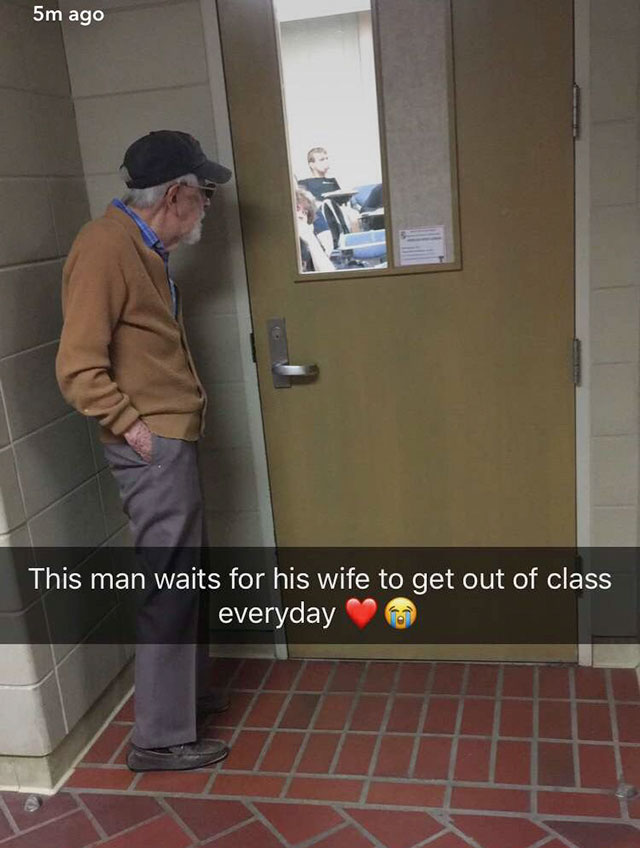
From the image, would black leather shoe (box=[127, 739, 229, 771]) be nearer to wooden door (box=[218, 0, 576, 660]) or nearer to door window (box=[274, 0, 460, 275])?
wooden door (box=[218, 0, 576, 660])

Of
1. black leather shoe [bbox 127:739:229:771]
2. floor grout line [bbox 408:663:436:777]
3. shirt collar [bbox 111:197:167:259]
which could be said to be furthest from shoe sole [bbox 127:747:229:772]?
shirt collar [bbox 111:197:167:259]

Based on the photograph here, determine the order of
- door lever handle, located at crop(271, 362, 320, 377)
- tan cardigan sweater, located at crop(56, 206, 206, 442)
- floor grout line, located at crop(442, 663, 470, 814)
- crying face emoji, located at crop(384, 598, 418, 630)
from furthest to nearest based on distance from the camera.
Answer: crying face emoji, located at crop(384, 598, 418, 630), door lever handle, located at crop(271, 362, 320, 377), floor grout line, located at crop(442, 663, 470, 814), tan cardigan sweater, located at crop(56, 206, 206, 442)

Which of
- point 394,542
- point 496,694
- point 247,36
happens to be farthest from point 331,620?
point 247,36

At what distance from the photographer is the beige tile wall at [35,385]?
209 cm

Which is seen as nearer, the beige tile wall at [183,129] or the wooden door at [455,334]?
the wooden door at [455,334]

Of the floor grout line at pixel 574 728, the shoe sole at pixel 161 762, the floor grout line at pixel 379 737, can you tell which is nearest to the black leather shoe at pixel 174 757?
the shoe sole at pixel 161 762

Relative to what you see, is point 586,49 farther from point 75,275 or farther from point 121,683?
point 121,683

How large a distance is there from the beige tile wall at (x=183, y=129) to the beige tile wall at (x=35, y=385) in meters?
0.07

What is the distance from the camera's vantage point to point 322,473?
2541 millimetres

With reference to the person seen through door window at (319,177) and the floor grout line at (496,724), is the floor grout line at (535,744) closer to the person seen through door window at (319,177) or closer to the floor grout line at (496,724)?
the floor grout line at (496,724)

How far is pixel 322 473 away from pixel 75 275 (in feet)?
3.14

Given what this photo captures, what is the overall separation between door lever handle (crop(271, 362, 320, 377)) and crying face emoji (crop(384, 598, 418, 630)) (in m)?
0.78

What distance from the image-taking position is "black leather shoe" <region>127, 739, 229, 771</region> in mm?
2248

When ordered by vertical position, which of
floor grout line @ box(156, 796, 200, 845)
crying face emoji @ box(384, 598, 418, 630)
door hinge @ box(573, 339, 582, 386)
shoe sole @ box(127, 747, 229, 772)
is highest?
door hinge @ box(573, 339, 582, 386)
